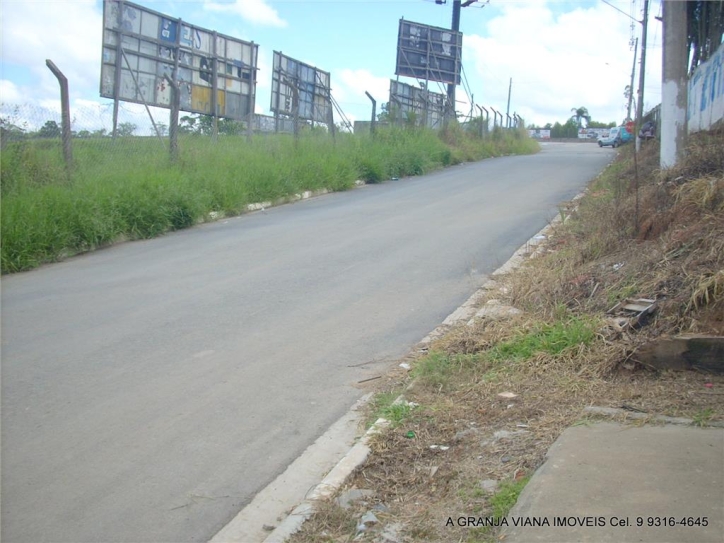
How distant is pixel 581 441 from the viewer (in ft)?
12.8

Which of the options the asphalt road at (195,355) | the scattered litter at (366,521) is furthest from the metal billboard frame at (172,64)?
the scattered litter at (366,521)

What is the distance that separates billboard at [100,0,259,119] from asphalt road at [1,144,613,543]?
711 cm

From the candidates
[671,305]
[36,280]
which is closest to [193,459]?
[671,305]

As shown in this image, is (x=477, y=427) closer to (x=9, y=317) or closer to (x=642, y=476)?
(x=642, y=476)

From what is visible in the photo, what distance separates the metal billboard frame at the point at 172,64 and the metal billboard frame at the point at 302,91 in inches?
38.7

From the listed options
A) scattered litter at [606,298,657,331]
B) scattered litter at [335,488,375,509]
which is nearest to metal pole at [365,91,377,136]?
scattered litter at [606,298,657,331]

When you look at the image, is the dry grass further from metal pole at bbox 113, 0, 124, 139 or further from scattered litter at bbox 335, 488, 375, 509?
metal pole at bbox 113, 0, 124, 139

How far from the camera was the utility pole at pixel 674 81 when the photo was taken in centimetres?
1020

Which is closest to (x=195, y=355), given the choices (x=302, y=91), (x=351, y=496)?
(x=351, y=496)

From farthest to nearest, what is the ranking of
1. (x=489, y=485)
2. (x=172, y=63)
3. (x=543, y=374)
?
1. (x=172, y=63)
2. (x=543, y=374)
3. (x=489, y=485)

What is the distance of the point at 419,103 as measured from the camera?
111 feet

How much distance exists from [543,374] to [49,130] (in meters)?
10.4

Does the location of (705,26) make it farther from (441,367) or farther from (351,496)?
(351,496)

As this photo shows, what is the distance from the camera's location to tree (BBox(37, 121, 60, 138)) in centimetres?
1229
